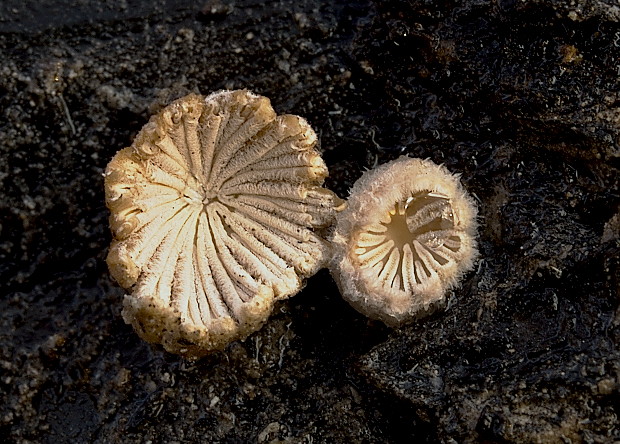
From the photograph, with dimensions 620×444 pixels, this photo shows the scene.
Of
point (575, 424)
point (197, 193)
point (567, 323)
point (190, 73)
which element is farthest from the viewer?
point (190, 73)

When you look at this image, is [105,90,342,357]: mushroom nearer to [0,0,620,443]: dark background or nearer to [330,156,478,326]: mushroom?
[330,156,478,326]: mushroom

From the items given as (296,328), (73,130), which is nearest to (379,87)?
(296,328)

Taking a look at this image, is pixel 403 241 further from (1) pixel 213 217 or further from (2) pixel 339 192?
(1) pixel 213 217

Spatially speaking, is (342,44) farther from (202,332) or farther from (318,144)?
(202,332)

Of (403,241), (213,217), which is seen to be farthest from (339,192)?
(213,217)

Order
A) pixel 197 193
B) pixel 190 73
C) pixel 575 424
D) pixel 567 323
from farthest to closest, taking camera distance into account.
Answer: pixel 190 73 → pixel 197 193 → pixel 567 323 → pixel 575 424

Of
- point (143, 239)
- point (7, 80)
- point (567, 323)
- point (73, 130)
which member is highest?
point (7, 80)
